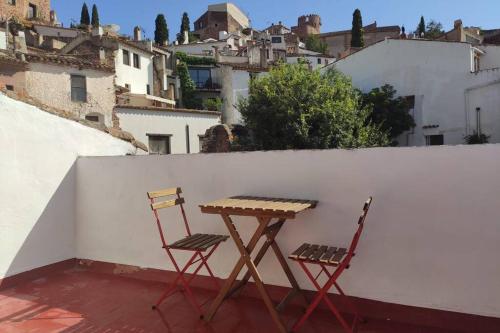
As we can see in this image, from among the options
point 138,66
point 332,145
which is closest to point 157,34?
point 138,66

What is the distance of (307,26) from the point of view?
5531 centimetres

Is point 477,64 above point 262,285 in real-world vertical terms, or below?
above

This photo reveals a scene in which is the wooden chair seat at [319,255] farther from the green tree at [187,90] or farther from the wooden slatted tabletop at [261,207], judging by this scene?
the green tree at [187,90]

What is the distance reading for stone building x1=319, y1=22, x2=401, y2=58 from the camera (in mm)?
46562

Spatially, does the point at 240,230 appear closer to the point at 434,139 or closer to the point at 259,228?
the point at 259,228

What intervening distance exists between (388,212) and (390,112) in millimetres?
16128

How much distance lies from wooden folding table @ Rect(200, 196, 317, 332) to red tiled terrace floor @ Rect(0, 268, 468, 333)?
0.61 ft

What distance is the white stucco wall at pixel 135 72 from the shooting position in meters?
24.7

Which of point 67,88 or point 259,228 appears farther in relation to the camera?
point 67,88

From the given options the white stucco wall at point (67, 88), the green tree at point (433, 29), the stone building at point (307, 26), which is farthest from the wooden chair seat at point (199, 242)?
the stone building at point (307, 26)

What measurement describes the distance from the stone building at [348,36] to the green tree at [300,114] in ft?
108

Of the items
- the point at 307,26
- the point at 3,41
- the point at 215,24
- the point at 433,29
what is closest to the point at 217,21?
the point at 215,24

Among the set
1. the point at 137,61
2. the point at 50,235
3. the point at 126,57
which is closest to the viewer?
the point at 50,235

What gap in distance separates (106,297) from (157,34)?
4042 centimetres
